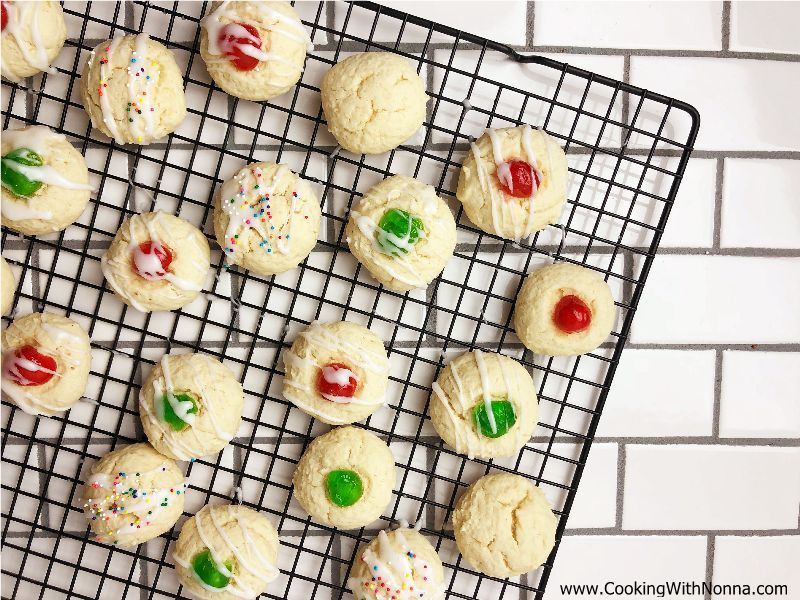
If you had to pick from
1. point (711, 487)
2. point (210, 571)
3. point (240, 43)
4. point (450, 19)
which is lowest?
point (210, 571)

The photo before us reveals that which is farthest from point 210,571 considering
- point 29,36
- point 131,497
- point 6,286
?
point 29,36

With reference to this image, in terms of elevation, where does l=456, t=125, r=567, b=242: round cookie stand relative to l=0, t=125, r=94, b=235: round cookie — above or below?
above

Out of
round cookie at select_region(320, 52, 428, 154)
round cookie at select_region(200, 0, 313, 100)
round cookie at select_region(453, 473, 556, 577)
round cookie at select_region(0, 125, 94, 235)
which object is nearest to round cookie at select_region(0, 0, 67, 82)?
round cookie at select_region(0, 125, 94, 235)

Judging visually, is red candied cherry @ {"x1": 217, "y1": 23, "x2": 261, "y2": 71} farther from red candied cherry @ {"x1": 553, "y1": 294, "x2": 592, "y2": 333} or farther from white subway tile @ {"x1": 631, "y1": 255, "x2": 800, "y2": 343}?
white subway tile @ {"x1": 631, "y1": 255, "x2": 800, "y2": 343}

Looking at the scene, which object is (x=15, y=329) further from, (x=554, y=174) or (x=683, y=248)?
(x=683, y=248)

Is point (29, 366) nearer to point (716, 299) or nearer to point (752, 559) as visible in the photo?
point (716, 299)

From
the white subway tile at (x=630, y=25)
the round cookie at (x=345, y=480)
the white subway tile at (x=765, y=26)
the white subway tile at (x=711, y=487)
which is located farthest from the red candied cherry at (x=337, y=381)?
the white subway tile at (x=765, y=26)
